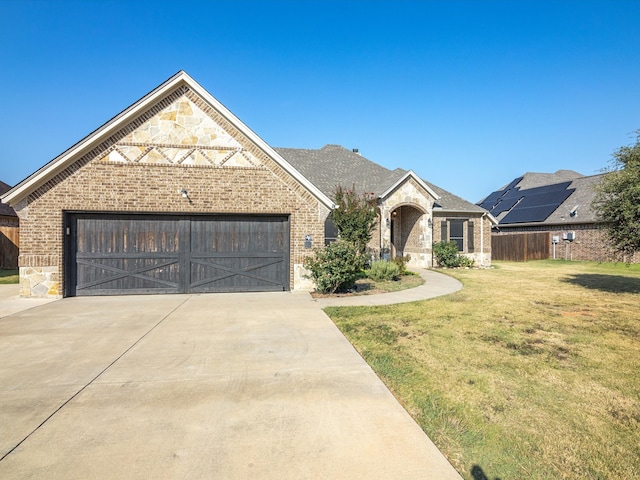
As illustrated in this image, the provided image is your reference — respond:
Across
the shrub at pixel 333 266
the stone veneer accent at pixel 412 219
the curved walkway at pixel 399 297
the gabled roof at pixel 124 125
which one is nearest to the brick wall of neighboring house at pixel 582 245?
the stone veneer accent at pixel 412 219

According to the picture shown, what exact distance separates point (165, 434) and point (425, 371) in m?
3.37

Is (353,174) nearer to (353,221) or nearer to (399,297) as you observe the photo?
(353,221)

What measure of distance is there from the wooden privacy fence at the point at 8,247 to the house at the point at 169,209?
1170 centimetres

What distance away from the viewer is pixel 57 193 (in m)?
10.6

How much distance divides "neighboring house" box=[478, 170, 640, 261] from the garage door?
21.3 metres

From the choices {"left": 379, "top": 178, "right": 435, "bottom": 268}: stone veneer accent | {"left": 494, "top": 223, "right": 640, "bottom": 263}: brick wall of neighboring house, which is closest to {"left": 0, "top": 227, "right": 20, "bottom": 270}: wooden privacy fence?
{"left": 379, "top": 178, "right": 435, "bottom": 268}: stone veneer accent

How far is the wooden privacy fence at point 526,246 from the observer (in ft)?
90.0

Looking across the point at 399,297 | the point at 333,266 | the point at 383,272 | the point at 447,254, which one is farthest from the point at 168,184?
the point at 447,254

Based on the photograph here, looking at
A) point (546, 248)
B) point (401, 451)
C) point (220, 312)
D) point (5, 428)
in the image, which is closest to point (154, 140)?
point (220, 312)

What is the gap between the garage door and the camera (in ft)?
35.9

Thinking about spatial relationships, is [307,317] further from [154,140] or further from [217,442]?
[154,140]

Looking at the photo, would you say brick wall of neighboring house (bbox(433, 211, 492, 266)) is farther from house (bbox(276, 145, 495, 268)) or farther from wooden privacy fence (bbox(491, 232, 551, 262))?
wooden privacy fence (bbox(491, 232, 551, 262))

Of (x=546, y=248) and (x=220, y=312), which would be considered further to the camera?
(x=546, y=248)

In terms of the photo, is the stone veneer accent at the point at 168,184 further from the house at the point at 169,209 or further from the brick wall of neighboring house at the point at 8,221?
the brick wall of neighboring house at the point at 8,221
